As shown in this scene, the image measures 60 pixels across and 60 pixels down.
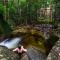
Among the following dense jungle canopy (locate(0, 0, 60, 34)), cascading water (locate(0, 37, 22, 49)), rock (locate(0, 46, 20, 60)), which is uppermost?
dense jungle canopy (locate(0, 0, 60, 34))

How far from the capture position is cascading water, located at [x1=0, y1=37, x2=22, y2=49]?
2.88 metres

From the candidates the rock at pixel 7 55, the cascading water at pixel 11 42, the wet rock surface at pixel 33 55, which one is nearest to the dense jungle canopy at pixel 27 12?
the cascading water at pixel 11 42

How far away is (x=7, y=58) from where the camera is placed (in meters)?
2.15

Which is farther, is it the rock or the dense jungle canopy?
the dense jungle canopy

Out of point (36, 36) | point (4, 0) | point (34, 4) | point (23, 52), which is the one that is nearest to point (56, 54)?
point (23, 52)

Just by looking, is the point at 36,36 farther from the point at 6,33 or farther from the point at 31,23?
the point at 6,33

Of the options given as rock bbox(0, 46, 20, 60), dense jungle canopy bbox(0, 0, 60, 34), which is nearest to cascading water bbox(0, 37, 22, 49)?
dense jungle canopy bbox(0, 0, 60, 34)

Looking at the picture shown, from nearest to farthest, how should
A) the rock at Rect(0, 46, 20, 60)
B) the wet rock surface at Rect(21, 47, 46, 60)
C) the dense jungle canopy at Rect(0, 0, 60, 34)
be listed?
the rock at Rect(0, 46, 20, 60)
the wet rock surface at Rect(21, 47, 46, 60)
the dense jungle canopy at Rect(0, 0, 60, 34)

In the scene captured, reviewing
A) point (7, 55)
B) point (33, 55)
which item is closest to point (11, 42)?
point (33, 55)

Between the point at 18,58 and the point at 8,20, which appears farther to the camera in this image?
the point at 8,20

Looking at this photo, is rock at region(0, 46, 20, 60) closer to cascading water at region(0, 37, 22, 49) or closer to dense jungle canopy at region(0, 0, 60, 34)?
cascading water at region(0, 37, 22, 49)

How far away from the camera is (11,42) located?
2986 mm

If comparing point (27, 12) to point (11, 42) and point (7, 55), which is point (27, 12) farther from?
point (7, 55)

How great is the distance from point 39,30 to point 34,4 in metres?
0.38
